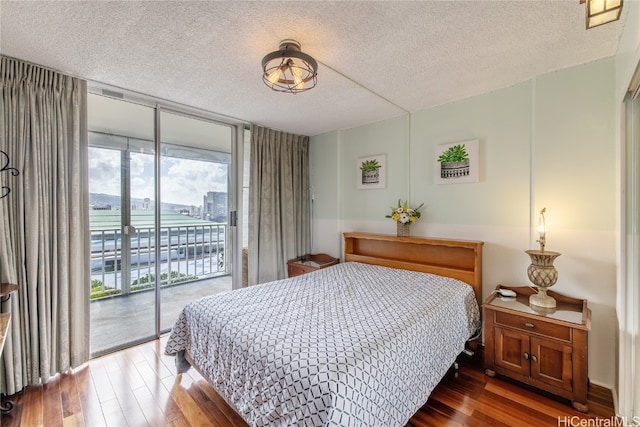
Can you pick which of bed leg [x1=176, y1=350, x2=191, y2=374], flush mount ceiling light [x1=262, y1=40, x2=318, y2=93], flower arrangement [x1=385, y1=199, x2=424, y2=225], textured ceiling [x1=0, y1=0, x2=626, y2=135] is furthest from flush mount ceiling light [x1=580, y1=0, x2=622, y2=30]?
bed leg [x1=176, y1=350, x2=191, y2=374]

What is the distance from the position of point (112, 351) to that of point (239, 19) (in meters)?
3.05

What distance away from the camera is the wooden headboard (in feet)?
8.68

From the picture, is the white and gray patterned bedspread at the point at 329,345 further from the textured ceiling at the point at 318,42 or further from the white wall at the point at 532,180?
the textured ceiling at the point at 318,42

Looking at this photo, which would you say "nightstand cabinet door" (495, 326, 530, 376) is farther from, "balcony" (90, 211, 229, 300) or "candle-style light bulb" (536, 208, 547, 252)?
"balcony" (90, 211, 229, 300)

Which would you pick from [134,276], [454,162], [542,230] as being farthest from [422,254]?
[134,276]

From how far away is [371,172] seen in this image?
3.62 m

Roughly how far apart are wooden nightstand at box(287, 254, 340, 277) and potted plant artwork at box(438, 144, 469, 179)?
1.83 metres

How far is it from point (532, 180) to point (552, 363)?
1.43 meters

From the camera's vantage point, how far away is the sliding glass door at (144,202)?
2.71m

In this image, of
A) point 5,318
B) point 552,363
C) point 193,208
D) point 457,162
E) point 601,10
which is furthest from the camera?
point 193,208

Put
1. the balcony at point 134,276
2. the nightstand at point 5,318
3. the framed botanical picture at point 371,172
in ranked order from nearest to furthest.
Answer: the nightstand at point 5,318 → the balcony at point 134,276 → the framed botanical picture at point 371,172

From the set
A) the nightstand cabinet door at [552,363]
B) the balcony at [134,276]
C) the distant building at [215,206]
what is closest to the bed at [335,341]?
the nightstand cabinet door at [552,363]

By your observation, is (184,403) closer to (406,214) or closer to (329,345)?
(329,345)

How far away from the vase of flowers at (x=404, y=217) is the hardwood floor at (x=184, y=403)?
1430 millimetres
